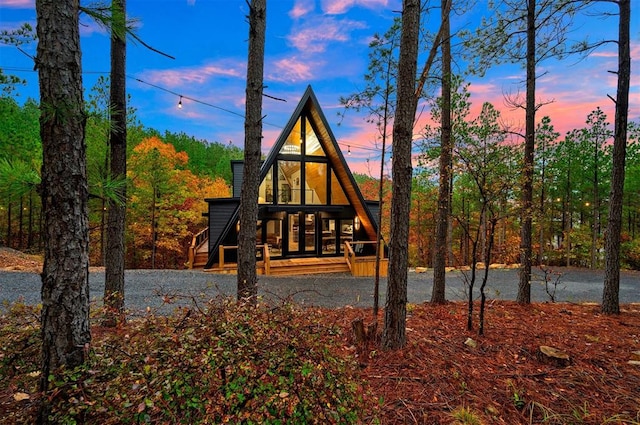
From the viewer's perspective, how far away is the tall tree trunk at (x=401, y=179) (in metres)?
3.18

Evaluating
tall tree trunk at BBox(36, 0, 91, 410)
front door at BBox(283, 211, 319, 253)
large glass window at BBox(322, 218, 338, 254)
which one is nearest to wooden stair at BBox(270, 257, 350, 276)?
front door at BBox(283, 211, 319, 253)

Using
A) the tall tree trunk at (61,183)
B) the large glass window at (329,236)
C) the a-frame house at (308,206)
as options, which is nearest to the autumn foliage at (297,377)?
the tall tree trunk at (61,183)

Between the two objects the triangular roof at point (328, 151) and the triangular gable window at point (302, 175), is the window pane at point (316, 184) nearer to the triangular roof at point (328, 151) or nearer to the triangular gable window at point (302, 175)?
the triangular gable window at point (302, 175)

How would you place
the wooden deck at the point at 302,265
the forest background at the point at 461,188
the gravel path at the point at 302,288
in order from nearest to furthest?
the gravel path at the point at 302,288, the wooden deck at the point at 302,265, the forest background at the point at 461,188

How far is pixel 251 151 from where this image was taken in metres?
4.12

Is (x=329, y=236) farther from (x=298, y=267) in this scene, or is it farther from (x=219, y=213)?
(x=219, y=213)

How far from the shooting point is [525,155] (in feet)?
17.6

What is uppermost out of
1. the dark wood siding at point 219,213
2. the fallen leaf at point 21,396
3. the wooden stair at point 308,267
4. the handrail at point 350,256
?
the dark wood siding at point 219,213

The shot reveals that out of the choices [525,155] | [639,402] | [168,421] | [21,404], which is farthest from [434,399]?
[525,155]

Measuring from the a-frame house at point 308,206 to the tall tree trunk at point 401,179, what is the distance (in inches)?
321

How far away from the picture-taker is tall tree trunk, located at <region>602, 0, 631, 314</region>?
15.9 ft

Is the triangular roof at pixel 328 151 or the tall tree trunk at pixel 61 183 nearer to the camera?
the tall tree trunk at pixel 61 183

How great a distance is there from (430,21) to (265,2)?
312cm

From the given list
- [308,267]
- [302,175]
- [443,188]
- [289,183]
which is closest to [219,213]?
[289,183]
